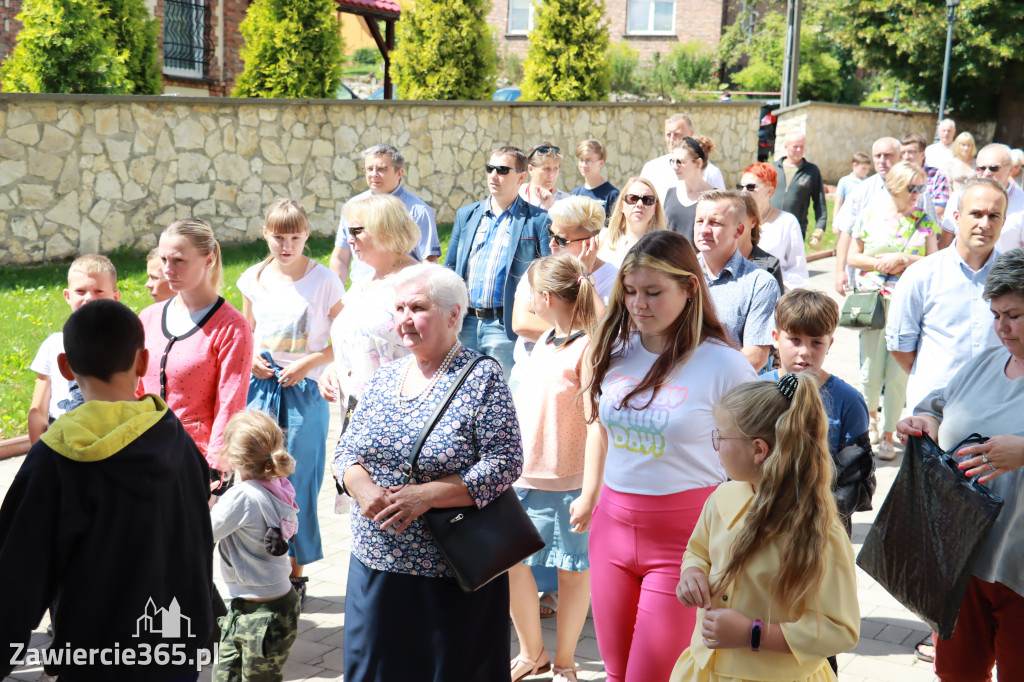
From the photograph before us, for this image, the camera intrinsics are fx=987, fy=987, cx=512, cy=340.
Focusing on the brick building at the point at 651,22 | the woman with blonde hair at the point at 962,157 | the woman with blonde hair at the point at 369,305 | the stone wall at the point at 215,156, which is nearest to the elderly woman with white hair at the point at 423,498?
the woman with blonde hair at the point at 369,305

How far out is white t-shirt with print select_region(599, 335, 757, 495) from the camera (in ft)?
10.6

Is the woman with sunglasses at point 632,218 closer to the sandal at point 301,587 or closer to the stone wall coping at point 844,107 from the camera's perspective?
the sandal at point 301,587

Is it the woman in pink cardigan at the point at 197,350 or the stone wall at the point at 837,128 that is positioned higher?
the stone wall at the point at 837,128

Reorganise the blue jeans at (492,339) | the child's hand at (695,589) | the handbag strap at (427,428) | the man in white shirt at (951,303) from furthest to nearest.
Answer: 1. the blue jeans at (492,339)
2. the man in white shirt at (951,303)
3. the handbag strap at (427,428)
4. the child's hand at (695,589)

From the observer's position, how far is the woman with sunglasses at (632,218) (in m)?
6.04

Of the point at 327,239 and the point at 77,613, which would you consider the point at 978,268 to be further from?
the point at 327,239

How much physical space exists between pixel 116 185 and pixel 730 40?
26.1 metres

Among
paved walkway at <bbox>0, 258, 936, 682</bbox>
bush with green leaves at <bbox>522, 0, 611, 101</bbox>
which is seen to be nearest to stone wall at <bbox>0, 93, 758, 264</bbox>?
bush with green leaves at <bbox>522, 0, 611, 101</bbox>

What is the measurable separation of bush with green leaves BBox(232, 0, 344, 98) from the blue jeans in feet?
29.5

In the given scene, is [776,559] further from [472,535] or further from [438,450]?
[438,450]

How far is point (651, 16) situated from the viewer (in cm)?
3512

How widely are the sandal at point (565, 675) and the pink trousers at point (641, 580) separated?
857mm

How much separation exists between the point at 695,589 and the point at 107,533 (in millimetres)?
1626

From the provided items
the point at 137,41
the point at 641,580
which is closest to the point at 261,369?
the point at 641,580
